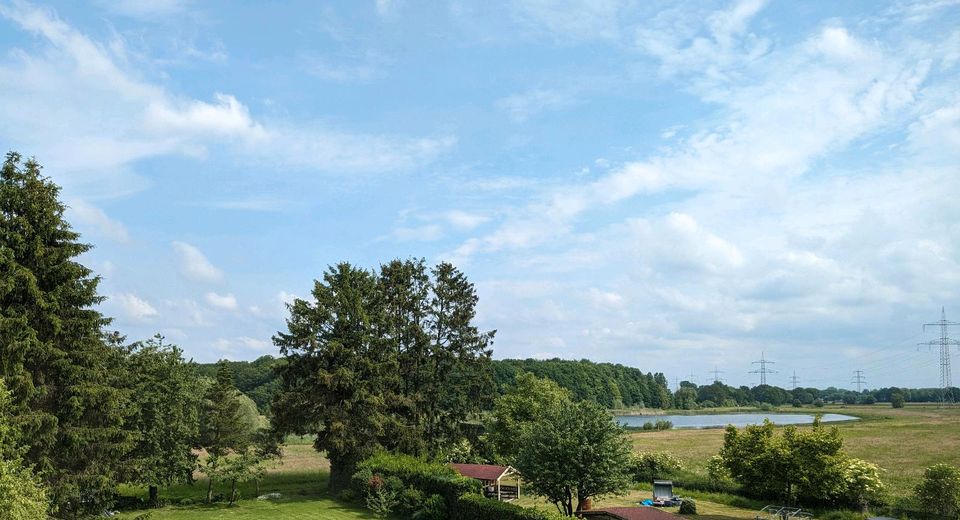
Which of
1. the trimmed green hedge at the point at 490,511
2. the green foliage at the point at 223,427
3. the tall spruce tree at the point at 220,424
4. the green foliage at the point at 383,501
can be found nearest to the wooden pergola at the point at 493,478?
the green foliage at the point at 383,501

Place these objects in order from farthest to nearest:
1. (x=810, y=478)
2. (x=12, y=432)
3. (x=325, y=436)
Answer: (x=325, y=436), (x=810, y=478), (x=12, y=432)

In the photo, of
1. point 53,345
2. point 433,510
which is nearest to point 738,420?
point 433,510

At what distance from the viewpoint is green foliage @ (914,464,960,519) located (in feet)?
98.2

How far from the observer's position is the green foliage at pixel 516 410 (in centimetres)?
4722

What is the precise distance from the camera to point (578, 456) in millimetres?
28734

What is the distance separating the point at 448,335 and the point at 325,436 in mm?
12608

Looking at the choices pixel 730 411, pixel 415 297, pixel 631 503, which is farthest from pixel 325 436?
pixel 730 411

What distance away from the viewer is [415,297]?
164 ft

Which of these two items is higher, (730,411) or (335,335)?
(335,335)

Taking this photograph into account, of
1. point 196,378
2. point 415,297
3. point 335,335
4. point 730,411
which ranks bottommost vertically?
point 730,411

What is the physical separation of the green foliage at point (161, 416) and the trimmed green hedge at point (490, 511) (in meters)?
17.4

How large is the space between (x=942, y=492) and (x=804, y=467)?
561cm

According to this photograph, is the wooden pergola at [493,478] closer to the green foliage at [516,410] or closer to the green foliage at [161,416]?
the green foliage at [516,410]

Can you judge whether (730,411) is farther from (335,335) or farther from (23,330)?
(23,330)
